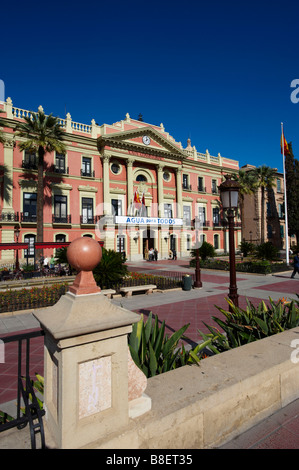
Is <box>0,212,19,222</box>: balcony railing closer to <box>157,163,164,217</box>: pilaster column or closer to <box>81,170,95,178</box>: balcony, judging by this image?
<box>81,170,95,178</box>: balcony

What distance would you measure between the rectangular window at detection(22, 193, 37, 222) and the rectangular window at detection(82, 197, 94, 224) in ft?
16.4

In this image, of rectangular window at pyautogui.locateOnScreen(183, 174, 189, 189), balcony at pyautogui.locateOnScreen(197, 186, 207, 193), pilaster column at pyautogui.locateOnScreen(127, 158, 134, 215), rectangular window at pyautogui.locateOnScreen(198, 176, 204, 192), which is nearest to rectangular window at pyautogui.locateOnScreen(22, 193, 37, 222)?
pilaster column at pyautogui.locateOnScreen(127, 158, 134, 215)

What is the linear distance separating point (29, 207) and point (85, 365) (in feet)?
86.5

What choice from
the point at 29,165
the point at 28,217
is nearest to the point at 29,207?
the point at 28,217

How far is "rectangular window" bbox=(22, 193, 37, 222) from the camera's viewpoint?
2497 centimetres

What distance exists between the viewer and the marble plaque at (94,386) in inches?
67.3

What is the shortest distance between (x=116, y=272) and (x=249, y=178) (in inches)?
1221

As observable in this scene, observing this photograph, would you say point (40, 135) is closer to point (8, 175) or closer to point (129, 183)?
Result: point (8, 175)

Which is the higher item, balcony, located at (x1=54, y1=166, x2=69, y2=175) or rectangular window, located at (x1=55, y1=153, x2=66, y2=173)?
rectangular window, located at (x1=55, y1=153, x2=66, y2=173)

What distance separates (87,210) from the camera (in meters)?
28.8

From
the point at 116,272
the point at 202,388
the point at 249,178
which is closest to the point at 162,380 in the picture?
the point at 202,388

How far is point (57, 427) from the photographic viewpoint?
5.56 feet

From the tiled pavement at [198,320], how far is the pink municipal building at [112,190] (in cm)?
1620

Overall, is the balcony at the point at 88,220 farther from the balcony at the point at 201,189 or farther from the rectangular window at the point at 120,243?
the balcony at the point at 201,189
